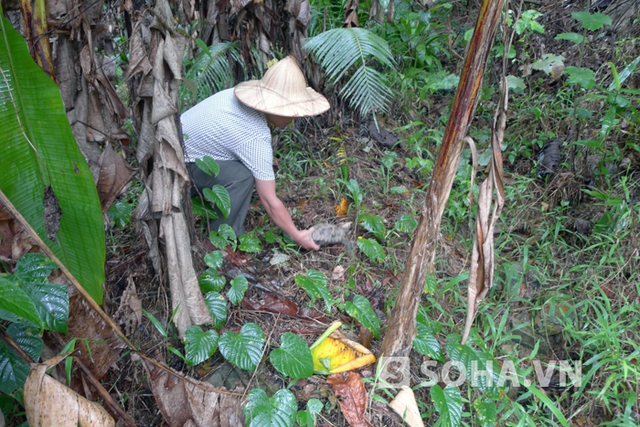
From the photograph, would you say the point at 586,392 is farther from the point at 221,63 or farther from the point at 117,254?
the point at 221,63

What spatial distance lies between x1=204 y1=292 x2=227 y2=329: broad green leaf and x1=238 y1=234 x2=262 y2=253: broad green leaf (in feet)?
1.53

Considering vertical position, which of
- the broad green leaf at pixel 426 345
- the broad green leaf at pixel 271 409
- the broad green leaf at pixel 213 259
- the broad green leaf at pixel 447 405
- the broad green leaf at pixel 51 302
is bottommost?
the broad green leaf at pixel 447 405

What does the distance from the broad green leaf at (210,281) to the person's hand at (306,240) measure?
61 cm

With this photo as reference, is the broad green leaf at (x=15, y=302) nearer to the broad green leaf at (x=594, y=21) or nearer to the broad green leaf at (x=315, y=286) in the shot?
the broad green leaf at (x=315, y=286)

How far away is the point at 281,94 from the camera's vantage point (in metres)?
2.45

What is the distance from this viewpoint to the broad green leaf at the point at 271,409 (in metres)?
1.52

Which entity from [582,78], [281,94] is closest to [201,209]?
[281,94]

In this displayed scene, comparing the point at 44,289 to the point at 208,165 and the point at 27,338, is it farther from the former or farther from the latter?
the point at 208,165

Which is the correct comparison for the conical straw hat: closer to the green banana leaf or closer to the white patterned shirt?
the white patterned shirt

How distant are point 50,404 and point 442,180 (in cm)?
117

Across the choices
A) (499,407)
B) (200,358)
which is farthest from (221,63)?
(499,407)

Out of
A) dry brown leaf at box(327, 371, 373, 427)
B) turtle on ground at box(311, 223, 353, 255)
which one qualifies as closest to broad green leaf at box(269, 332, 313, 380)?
dry brown leaf at box(327, 371, 373, 427)

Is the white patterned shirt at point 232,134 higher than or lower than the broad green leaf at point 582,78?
lower
